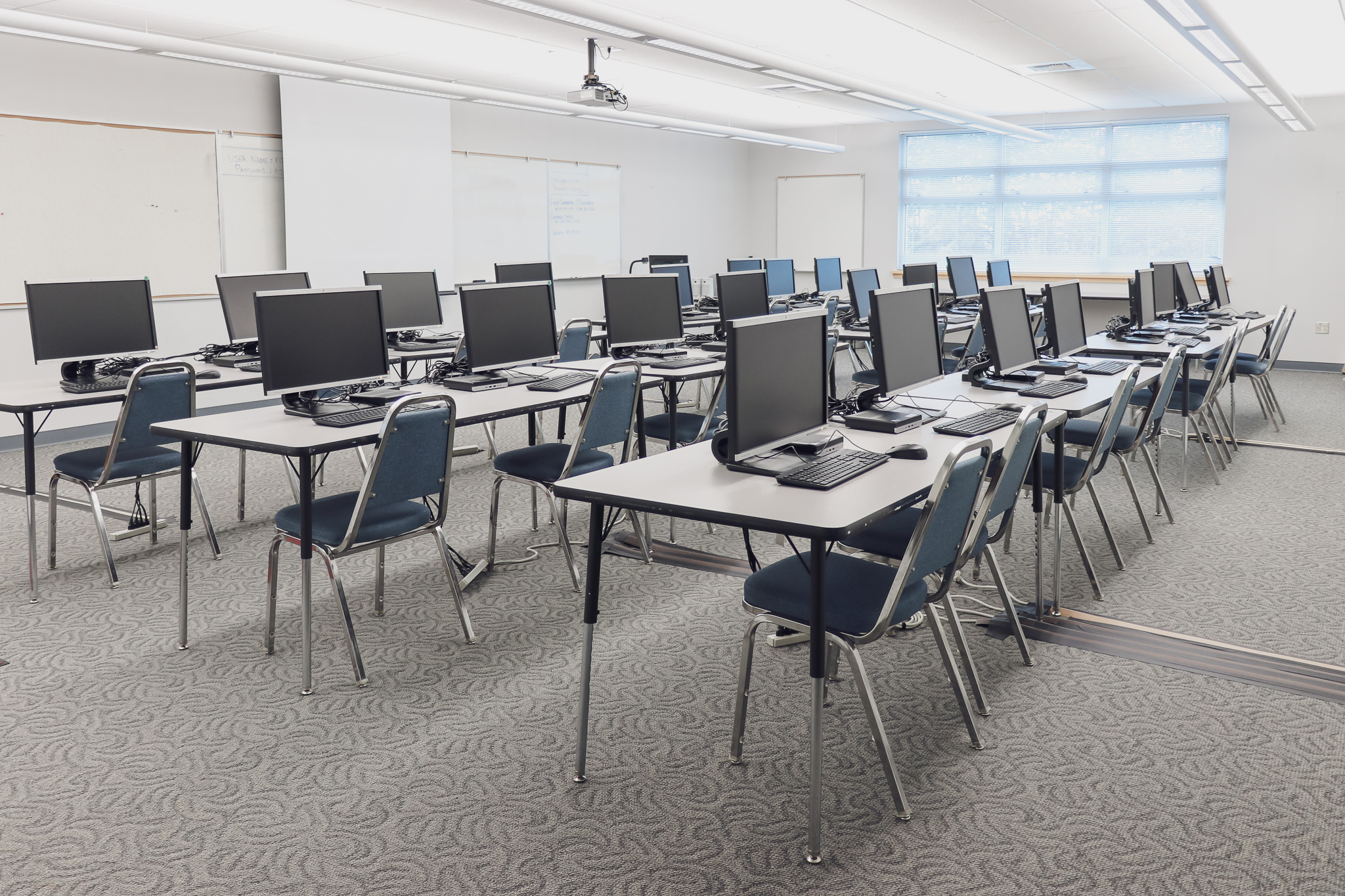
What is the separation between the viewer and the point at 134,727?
8.86 feet

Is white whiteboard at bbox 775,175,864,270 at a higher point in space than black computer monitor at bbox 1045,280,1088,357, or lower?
higher

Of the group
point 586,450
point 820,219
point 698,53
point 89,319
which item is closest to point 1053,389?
point 586,450

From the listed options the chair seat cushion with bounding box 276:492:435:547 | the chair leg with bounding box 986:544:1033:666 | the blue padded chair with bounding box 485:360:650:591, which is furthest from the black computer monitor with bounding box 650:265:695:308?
the chair leg with bounding box 986:544:1033:666

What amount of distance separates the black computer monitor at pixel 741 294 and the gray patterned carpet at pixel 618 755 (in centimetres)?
242

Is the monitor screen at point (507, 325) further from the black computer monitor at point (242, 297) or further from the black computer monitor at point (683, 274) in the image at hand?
the black computer monitor at point (683, 274)

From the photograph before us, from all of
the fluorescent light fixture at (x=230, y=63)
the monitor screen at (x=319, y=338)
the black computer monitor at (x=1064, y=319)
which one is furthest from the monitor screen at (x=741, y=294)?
the fluorescent light fixture at (x=230, y=63)

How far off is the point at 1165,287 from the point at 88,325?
6.91 meters

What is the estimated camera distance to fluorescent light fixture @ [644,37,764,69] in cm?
527

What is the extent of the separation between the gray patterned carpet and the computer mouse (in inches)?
27.4

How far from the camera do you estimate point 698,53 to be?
5.61 m

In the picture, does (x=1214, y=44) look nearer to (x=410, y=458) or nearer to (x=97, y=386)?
(x=410, y=458)

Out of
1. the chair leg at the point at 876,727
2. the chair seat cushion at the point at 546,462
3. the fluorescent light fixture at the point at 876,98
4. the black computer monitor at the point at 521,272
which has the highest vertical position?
the fluorescent light fixture at the point at 876,98

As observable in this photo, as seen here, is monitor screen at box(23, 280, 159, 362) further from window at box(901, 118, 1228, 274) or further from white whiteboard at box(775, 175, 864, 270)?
window at box(901, 118, 1228, 274)

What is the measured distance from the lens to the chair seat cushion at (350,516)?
302 cm
